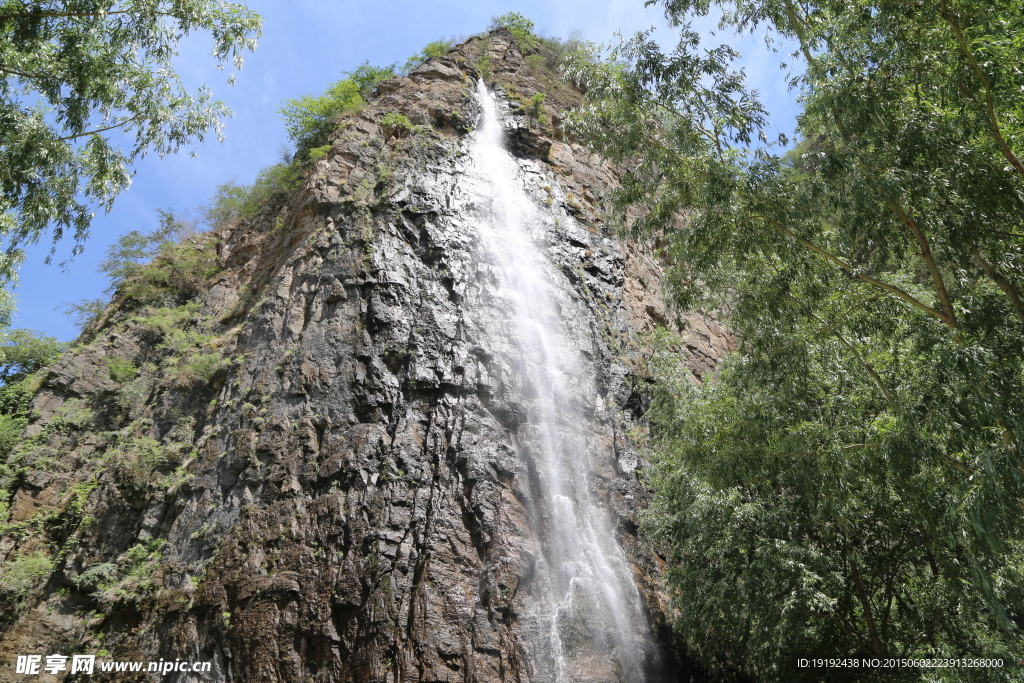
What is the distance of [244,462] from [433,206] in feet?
26.4

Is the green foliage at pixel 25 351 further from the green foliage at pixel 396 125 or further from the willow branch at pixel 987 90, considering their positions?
the willow branch at pixel 987 90

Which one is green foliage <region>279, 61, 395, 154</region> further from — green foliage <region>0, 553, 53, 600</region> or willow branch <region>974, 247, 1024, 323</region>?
willow branch <region>974, 247, 1024, 323</region>

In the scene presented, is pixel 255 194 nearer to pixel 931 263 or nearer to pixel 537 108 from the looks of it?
pixel 537 108

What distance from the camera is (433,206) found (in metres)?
17.3

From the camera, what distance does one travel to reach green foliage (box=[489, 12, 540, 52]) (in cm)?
2731

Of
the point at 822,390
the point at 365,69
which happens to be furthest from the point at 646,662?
the point at 365,69

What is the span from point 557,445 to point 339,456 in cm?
422

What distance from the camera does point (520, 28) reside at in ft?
91.0

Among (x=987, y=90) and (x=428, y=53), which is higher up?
(x=428, y=53)

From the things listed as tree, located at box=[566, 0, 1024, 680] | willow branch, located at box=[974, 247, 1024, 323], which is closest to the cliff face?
tree, located at box=[566, 0, 1024, 680]

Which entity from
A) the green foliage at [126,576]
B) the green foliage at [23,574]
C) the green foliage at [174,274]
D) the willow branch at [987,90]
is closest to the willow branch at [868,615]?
the willow branch at [987,90]

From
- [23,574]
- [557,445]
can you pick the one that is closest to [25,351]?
[23,574]

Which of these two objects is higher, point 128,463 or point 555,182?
point 555,182

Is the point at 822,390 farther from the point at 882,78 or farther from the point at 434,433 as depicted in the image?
the point at 434,433
